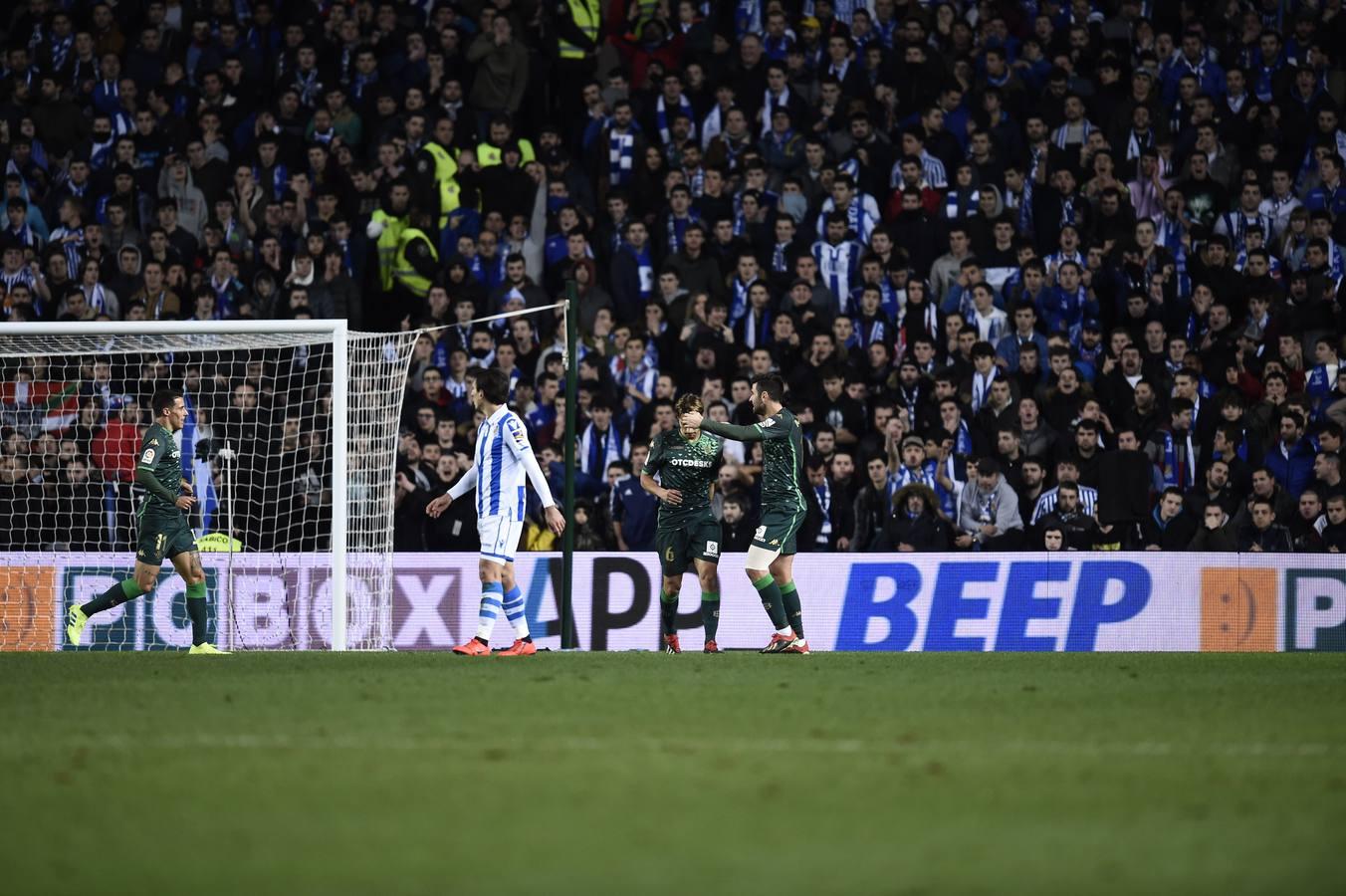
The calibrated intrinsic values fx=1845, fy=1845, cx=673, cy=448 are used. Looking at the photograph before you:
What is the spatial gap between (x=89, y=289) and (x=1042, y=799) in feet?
51.4

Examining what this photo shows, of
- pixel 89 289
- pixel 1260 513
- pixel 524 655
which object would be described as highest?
pixel 89 289

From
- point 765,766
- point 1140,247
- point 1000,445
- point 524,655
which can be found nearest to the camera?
point 765,766

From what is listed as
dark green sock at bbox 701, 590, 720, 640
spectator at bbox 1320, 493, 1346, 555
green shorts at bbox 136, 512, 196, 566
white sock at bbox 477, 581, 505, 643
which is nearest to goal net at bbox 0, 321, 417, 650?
green shorts at bbox 136, 512, 196, 566

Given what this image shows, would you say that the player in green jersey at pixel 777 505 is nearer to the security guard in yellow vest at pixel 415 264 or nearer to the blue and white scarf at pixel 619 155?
the security guard in yellow vest at pixel 415 264

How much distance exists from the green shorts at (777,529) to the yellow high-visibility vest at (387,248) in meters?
7.08

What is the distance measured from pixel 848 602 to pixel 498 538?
4.79m

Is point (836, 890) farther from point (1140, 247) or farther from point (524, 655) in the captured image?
point (1140, 247)

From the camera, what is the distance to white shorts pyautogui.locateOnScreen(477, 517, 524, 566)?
41.9ft

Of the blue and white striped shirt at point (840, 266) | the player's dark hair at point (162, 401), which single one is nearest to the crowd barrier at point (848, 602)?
the player's dark hair at point (162, 401)

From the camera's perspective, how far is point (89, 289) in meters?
19.6

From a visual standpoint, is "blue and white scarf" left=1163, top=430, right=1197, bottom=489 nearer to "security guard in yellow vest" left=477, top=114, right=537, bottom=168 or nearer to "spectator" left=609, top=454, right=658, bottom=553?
"spectator" left=609, top=454, right=658, bottom=553

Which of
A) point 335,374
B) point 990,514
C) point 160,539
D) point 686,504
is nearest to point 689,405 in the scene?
point 686,504

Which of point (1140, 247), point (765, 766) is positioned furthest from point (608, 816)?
point (1140, 247)

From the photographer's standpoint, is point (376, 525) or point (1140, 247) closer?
point (376, 525)
